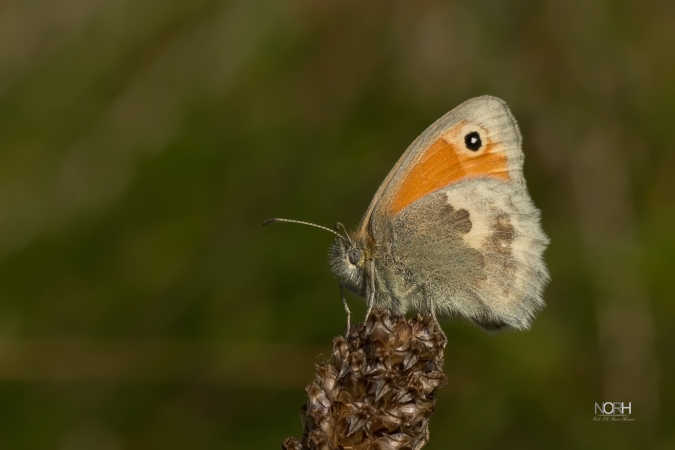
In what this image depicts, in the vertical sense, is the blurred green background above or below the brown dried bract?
above

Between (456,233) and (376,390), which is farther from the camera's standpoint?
(456,233)

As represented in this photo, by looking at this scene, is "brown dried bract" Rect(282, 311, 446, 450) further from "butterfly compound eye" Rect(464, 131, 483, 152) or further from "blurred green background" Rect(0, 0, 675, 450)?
"blurred green background" Rect(0, 0, 675, 450)

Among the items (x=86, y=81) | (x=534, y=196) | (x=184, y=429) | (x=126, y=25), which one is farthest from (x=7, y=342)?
(x=534, y=196)

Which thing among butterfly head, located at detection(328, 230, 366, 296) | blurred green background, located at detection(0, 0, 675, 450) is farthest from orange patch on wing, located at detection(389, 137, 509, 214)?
blurred green background, located at detection(0, 0, 675, 450)

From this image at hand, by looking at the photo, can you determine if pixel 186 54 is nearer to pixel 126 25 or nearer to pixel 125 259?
pixel 126 25

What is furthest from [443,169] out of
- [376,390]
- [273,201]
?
[273,201]

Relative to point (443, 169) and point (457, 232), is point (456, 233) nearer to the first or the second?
point (457, 232)

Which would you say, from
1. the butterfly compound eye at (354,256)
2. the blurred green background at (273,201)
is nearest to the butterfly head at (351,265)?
the butterfly compound eye at (354,256)

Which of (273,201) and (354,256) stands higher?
(273,201)
